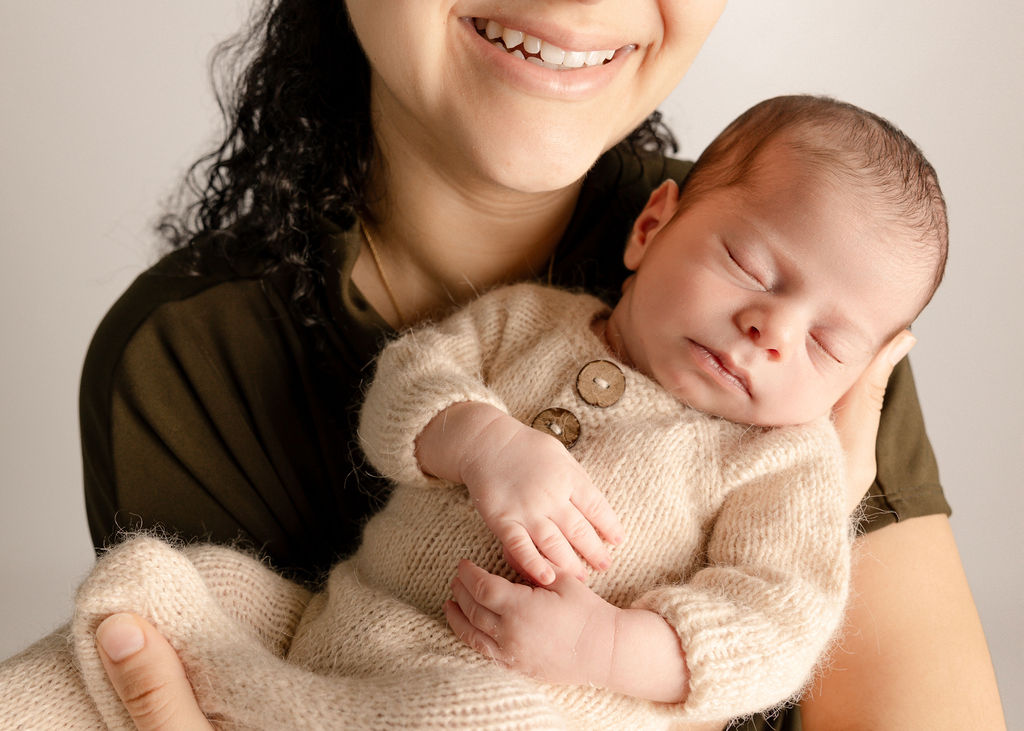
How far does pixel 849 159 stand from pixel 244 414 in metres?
0.88

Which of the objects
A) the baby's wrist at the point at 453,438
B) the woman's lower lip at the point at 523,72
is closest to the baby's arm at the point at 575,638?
the baby's wrist at the point at 453,438

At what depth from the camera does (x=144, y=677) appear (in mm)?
1041

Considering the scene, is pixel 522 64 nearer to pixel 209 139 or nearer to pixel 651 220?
pixel 651 220

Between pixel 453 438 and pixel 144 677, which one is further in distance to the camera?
pixel 453 438

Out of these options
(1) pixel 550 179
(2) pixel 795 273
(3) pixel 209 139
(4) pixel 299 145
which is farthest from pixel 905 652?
(3) pixel 209 139

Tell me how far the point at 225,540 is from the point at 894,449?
0.95 meters

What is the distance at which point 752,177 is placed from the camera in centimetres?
127

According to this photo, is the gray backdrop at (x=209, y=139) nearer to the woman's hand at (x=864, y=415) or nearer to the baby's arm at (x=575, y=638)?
the woman's hand at (x=864, y=415)

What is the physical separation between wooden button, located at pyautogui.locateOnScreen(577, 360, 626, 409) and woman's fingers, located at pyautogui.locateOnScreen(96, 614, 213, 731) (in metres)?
0.56

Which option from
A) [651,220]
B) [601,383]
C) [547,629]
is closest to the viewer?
[547,629]

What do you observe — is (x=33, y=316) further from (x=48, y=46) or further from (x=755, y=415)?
(x=755, y=415)

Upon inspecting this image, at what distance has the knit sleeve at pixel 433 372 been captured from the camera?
1.19 metres

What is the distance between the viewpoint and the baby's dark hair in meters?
1.23

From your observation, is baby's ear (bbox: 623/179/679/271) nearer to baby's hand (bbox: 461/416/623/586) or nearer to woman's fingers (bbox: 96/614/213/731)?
baby's hand (bbox: 461/416/623/586)
